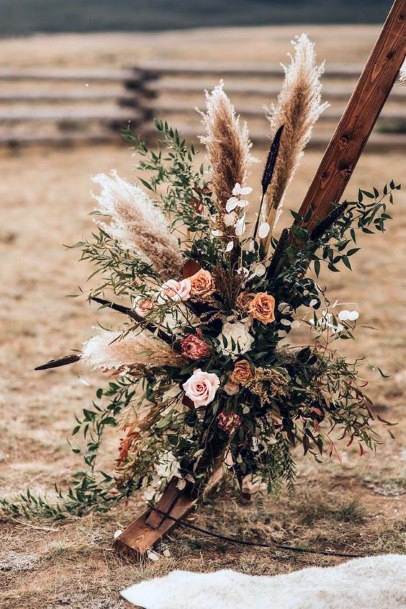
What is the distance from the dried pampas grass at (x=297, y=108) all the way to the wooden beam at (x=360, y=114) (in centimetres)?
11

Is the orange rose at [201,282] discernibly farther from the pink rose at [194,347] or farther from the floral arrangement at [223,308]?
the pink rose at [194,347]

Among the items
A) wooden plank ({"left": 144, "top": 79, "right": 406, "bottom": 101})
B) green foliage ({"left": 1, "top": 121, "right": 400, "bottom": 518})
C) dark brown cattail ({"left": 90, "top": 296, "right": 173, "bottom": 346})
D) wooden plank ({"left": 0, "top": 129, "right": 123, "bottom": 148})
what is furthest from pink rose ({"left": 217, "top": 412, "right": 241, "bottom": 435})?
wooden plank ({"left": 0, "top": 129, "right": 123, "bottom": 148})

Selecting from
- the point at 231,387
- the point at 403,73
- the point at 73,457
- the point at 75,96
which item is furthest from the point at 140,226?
the point at 75,96

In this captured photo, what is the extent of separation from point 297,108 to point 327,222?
1.23 feet

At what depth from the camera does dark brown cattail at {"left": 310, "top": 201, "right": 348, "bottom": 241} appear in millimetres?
2697

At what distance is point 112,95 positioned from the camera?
10.8 metres

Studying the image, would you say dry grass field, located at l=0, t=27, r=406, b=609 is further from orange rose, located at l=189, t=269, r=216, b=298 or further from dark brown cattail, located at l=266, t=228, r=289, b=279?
dark brown cattail, located at l=266, t=228, r=289, b=279

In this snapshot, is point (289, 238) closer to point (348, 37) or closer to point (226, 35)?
point (348, 37)

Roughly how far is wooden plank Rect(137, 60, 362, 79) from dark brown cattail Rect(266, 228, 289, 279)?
26.5 feet

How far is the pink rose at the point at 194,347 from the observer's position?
2.68 meters

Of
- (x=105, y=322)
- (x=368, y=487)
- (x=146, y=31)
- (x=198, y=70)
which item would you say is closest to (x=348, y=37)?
(x=146, y=31)

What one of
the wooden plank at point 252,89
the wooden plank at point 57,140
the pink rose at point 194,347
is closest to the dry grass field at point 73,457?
the pink rose at point 194,347

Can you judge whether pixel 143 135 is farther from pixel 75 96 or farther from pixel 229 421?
pixel 229 421

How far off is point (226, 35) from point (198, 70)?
17.6 meters
